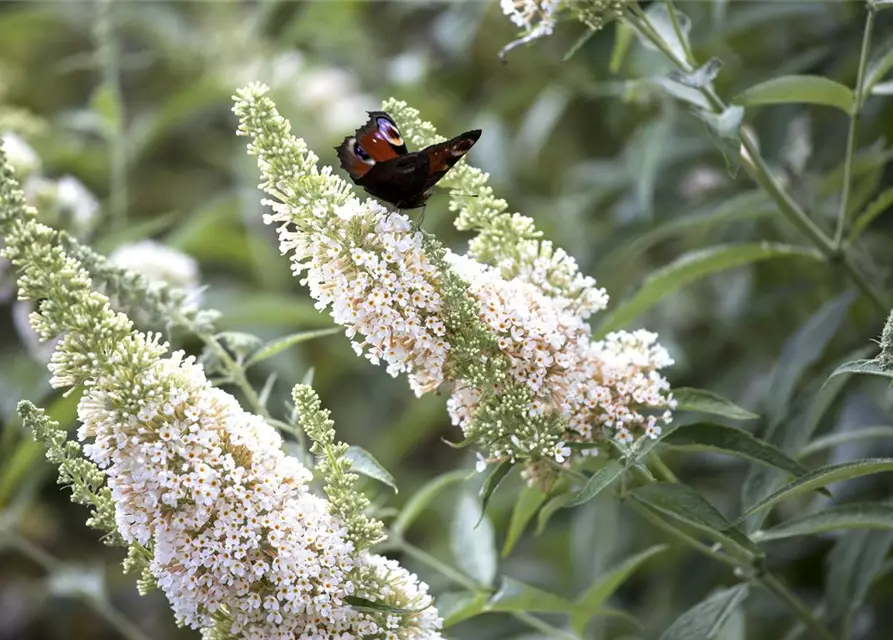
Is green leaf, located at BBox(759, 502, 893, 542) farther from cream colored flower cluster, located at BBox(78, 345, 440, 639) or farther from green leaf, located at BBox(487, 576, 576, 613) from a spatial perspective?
cream colored flower cluster, located at BBox(78, 345, 440, 639)

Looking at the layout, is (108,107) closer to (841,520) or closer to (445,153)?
(445,153)

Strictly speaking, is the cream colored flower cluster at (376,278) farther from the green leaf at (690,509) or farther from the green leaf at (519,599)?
the green leaf at (519,599)

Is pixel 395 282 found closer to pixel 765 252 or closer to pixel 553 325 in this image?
pixel 553 325

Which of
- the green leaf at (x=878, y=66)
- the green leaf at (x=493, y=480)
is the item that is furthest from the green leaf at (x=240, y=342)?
the green leaf at (x=878, y=66)

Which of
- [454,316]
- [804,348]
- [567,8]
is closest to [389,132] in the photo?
[454,316]

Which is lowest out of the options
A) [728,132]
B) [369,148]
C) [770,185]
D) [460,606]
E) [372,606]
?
[372,606]

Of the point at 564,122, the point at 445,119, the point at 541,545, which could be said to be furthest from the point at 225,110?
the point at 541,545
